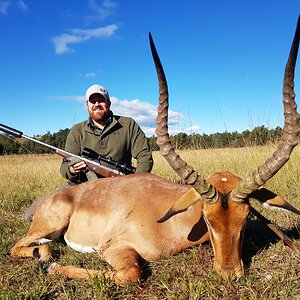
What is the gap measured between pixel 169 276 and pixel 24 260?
195 centimetres

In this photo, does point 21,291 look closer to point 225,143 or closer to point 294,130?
point 294,130

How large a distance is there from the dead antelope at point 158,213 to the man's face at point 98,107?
211cm

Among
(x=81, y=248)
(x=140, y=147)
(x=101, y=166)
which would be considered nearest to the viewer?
(x=81, y=248)

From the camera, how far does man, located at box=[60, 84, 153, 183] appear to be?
Result: 7238mm

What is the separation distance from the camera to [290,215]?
5.57m

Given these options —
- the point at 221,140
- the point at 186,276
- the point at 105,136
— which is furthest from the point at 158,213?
the point at 221,140

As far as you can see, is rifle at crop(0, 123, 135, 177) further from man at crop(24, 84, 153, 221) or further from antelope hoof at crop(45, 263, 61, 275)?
antelope hoof at crop(45, 263, 61, 275)

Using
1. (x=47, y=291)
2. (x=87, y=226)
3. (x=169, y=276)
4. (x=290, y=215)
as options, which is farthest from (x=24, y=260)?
(x=290, y=215)

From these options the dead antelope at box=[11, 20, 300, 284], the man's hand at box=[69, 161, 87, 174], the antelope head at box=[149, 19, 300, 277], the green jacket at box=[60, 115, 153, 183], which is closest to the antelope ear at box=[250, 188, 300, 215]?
the dead antelope at box=[11, 20, 300, 284]

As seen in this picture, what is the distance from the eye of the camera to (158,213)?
174 inches

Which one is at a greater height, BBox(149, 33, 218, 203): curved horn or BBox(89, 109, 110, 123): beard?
BBox(89, 109, 110, 123): beard

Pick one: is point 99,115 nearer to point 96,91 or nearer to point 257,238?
point 96,91

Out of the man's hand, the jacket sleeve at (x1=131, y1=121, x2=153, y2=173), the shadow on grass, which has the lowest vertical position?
the shadow on grass

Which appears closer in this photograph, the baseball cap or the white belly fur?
the white belly fur
